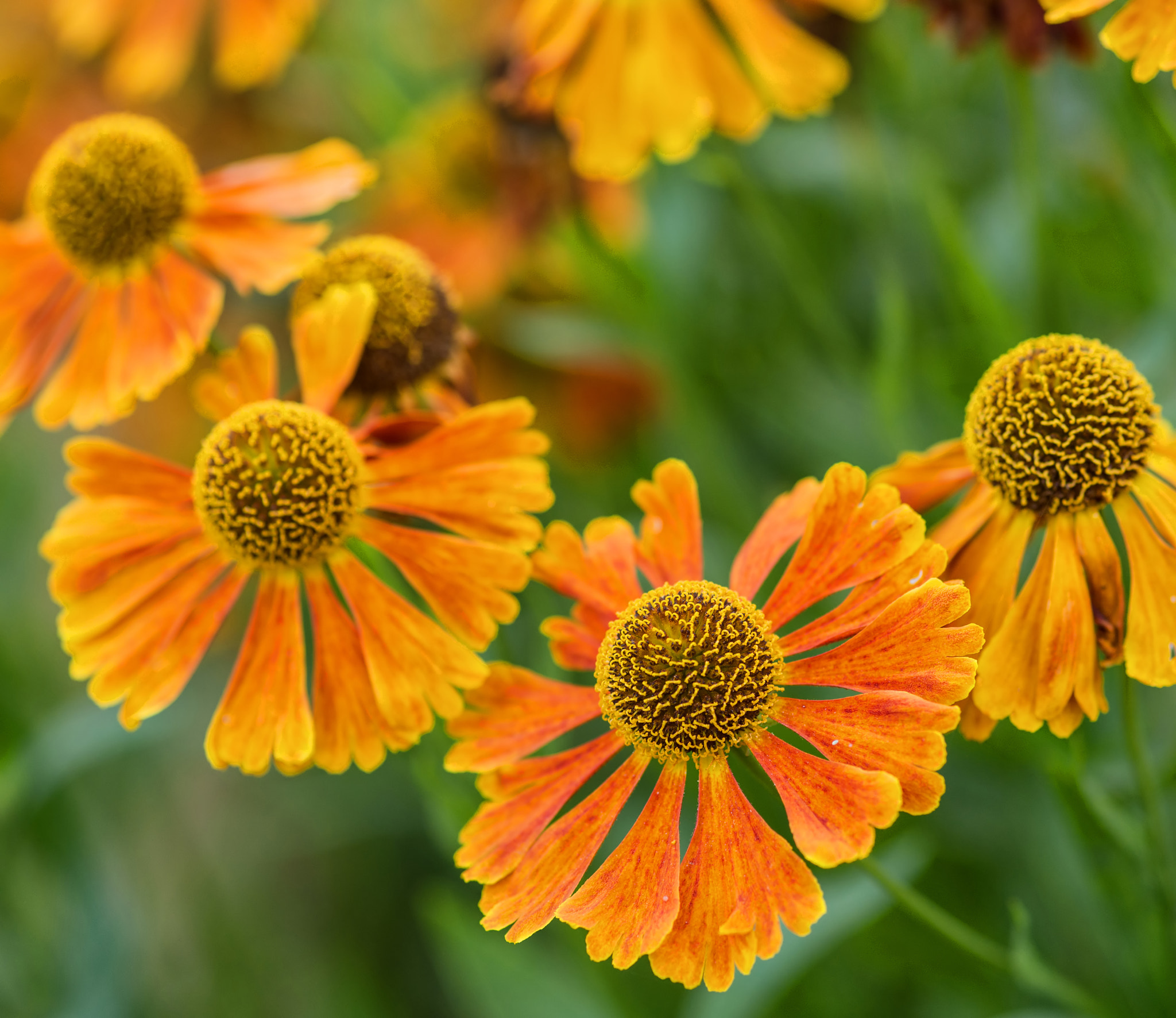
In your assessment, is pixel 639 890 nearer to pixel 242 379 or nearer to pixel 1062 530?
pixel 1062 530

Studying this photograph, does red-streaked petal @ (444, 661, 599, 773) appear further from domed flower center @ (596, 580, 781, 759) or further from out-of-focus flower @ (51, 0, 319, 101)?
out-of-focus flower @ (51, 0, 319, 101)

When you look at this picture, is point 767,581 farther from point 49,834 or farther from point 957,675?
point 49,834

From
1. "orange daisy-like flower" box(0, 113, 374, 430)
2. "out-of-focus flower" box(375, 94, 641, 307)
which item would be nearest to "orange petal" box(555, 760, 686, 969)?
"orange daisy-like flower" box(0, 113, 374, 430)

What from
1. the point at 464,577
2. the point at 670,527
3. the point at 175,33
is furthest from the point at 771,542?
the point at 175,33

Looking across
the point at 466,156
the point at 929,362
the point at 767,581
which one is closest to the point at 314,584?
the point at 767,581

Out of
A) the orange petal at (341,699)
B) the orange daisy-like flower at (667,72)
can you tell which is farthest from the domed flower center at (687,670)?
the orange daisy-like flower at (667,72)

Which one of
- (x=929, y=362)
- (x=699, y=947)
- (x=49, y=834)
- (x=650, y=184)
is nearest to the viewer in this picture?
(x=699, y=947)

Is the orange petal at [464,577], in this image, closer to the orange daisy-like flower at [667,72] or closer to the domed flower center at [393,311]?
the domed flower center at [393,311]
